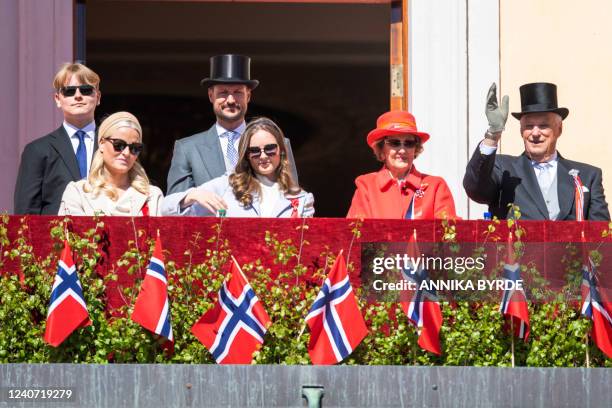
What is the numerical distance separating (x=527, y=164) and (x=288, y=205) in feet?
4.64

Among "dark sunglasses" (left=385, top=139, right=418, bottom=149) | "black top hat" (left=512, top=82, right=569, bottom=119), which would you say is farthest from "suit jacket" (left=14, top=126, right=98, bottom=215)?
"black top hat" (left=512, top=82, right=569, bottom=119)

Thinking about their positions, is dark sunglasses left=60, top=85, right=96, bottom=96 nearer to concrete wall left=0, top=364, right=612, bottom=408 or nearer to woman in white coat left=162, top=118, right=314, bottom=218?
woman in white coat left=162, top=118, right=314, bottom=218

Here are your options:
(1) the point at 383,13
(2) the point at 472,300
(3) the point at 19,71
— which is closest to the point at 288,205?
(2) the point at 472,300

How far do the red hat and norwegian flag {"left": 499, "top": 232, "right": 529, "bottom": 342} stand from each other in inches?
35.0

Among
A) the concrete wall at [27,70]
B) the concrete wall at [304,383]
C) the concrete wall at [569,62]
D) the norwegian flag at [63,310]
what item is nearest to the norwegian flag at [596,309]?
the concrete wall at [304,383]

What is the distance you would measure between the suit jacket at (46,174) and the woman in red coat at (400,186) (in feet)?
5.01

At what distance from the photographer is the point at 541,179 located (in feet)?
27.7

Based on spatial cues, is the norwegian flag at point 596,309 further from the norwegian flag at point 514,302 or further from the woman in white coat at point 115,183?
the woman in white coat at point 115,183

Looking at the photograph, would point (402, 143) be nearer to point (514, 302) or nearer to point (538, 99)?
point (538, 99)

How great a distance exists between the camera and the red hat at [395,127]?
8.11m

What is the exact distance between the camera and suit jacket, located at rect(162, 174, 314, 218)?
7922mm

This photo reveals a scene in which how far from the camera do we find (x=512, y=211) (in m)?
7.81

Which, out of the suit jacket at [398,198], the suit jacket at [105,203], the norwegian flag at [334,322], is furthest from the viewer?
the suit jacket at [398,198]

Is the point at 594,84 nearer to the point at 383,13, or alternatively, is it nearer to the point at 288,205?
the point at 288,205
